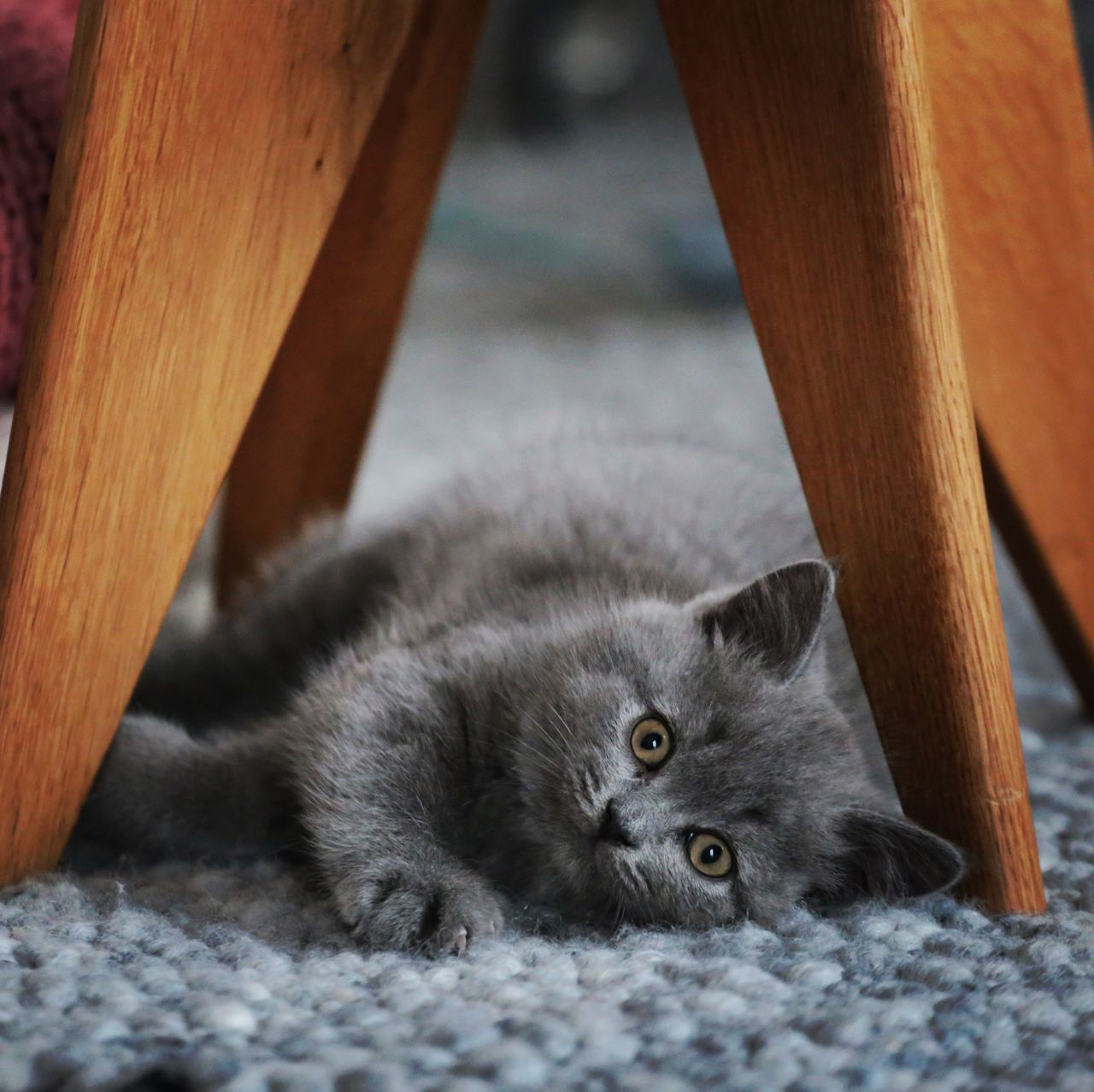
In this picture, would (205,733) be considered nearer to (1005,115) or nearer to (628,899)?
(628,899)

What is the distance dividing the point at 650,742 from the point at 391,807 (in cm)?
20

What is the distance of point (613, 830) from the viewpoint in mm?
847

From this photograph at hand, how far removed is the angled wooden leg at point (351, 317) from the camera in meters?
1.15

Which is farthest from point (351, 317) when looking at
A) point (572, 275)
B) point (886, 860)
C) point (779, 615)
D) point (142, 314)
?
point (572, 275)

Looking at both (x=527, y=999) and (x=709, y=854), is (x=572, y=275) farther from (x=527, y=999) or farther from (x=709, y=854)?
(x=527, y=999)

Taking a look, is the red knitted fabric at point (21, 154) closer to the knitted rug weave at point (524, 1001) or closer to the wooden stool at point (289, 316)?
the wooden stool at point (289, 316)

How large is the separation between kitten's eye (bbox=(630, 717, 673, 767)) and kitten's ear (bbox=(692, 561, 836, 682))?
0.30ft

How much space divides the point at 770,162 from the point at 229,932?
0.64 metres

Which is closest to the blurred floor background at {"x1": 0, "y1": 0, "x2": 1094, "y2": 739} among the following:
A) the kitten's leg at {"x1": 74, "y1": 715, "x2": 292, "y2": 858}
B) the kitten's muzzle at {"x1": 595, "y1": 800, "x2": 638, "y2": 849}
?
the kitten's leg at {"x1": 74, "y1": 715, "x2": 292, "y2": 858}

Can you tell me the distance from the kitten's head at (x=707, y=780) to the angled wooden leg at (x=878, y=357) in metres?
0.05

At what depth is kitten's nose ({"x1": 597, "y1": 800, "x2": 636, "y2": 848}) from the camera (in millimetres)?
841

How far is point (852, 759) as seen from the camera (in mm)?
939

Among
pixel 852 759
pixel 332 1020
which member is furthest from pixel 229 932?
pixel 852 759

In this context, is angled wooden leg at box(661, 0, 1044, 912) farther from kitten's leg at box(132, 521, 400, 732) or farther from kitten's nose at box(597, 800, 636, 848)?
kitten's leg at box(132, 521, 400, 732)
